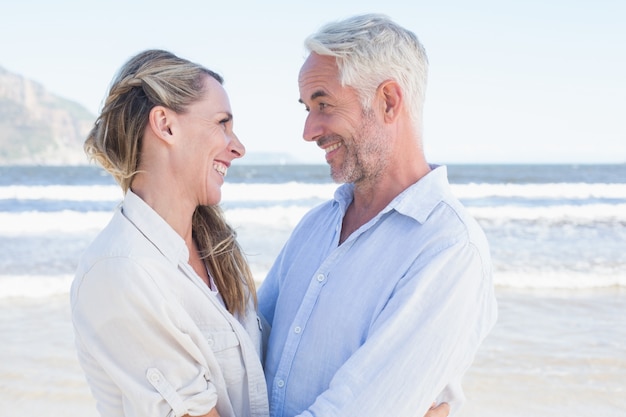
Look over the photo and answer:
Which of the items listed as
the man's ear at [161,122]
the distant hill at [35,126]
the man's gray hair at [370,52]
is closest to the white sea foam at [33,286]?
the man's ear at [161,122]

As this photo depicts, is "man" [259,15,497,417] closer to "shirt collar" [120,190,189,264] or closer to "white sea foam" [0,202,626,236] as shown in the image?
"shirt collar" [120,190,189,264]

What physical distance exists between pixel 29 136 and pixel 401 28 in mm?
114820

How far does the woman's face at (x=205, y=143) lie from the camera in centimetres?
225

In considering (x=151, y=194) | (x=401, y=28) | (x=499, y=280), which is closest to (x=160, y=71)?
(x=151, y=194)

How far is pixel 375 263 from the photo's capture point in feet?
6.91

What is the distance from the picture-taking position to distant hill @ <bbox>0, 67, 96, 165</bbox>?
338 ft

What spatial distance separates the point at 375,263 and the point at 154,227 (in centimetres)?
68

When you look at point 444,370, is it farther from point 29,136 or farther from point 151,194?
point 29,136

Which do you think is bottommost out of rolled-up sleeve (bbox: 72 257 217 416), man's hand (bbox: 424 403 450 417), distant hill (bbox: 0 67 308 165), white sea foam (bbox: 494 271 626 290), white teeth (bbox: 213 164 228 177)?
distant hill (bbox: 0 67 308 165)

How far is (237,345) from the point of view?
220 cm

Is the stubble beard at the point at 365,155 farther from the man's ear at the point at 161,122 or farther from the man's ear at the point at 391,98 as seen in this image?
the man's ear at the point at 161,122

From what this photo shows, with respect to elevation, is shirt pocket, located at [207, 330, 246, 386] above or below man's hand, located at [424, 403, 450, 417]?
above

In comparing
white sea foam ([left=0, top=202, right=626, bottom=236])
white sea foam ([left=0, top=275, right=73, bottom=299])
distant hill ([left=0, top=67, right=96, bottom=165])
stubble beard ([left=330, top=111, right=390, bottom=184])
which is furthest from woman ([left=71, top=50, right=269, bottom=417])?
distant hill ([left=0, top=67, right=96, bottom=165])

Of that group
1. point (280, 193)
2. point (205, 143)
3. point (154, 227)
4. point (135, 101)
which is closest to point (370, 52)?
point (205, 143)
